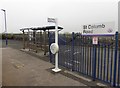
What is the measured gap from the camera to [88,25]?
5.11 meters

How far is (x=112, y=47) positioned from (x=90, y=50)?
992 mm

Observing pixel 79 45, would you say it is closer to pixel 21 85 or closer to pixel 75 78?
pixel 75 78

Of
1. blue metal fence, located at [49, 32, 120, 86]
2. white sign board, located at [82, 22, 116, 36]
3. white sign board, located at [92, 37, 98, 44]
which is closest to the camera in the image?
white sign board, located at [82, 22, 116, 36]

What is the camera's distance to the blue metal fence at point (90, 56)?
179 inches

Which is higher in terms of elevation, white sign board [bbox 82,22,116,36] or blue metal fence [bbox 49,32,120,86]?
white sign board [bbox 82,22,116,36]

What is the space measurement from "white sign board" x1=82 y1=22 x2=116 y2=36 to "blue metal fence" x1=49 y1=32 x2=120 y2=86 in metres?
0.23

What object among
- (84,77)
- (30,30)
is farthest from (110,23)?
(30,30)

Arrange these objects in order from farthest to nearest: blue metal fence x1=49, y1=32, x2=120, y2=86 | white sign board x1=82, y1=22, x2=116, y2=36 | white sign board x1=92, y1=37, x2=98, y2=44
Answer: white sign board x1=92, y1=37, x2=98, y2=44
blue metal fence x1=49, y1=32, x2=120, y2=86
white sign board x1=82, y1=22, x2=116, y2=36

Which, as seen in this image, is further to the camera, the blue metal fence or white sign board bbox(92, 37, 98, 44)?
white sign board bbox(92, 37, 98, 44)

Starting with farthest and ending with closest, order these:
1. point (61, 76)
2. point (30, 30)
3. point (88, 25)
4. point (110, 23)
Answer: point (30, 30), point (61, 76), point (88, 25), point (110, 23)

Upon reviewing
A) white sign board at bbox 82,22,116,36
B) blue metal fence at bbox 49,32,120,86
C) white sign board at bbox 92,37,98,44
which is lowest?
blue metal fence at bbox 49,32,120,86

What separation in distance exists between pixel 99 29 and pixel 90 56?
1272 millimetres

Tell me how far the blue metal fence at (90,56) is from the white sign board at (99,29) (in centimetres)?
23

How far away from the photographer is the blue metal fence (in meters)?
4.54
